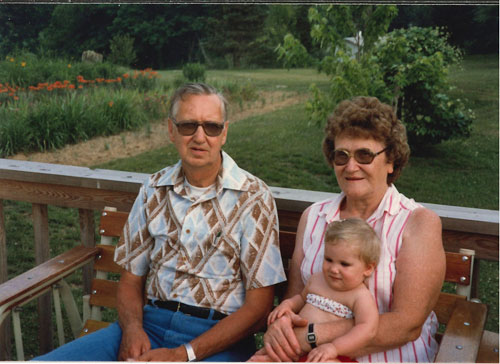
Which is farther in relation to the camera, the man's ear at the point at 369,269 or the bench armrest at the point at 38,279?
the bench armrest at the point at 38,279

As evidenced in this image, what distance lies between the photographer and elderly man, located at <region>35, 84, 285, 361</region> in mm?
2232

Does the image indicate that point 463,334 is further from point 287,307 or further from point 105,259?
point 105,259

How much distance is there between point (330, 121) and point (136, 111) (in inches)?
212

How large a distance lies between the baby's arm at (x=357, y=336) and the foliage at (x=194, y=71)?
5.46m

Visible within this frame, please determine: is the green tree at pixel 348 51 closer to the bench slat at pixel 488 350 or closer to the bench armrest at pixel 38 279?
the bench armrest at pixel 38 279

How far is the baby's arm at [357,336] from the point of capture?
1854 mm

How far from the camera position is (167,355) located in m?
2.13

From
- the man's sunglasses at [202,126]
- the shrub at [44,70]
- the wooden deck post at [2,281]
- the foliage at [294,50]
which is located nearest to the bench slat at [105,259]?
the wooden deck post at [2,281]

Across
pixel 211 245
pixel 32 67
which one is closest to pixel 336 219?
pixel 211 245

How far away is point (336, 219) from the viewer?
218cm

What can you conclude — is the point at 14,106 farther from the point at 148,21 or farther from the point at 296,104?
the point at 296,104

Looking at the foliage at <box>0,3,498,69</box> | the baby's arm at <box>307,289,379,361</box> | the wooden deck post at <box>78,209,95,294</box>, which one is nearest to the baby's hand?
the baby's arm at <box>307,289,379,361</box>

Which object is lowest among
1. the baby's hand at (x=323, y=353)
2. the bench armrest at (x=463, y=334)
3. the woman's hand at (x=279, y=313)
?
the bench armrest at (x=463, y=334)

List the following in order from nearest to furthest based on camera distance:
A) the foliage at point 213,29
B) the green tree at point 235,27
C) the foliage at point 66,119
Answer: the foliage at point 213,29, the green tree at point 235,27, the foliage at point 66,119
